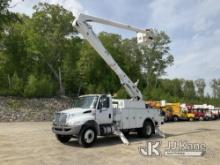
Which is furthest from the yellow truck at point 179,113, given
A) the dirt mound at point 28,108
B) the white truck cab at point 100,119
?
the white truck cab at point 100,119

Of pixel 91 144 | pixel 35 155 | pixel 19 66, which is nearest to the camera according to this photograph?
pixel 35 155

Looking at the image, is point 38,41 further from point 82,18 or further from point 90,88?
point 82,18

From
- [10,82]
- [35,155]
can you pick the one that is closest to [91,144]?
[35,155]

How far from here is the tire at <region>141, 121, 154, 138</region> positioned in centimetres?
1847

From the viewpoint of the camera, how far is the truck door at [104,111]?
15663 millimetres

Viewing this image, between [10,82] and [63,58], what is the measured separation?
11224mm

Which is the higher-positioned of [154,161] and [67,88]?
[67,88]

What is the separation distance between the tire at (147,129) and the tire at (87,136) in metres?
4.25

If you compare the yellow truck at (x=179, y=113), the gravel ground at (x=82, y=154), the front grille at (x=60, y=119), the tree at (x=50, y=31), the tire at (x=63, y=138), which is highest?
the tree at (x=50, y=31)

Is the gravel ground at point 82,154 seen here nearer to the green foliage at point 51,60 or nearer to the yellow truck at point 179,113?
the yellow truck at point 179,113

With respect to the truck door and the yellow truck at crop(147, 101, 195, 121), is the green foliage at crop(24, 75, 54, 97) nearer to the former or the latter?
the yellow truck at crop(147, 101, 195, 121)

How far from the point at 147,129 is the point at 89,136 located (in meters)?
4.96

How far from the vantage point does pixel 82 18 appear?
Answer: 17562 mm

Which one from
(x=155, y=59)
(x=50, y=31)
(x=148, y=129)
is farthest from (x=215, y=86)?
(x=148, y=129)
